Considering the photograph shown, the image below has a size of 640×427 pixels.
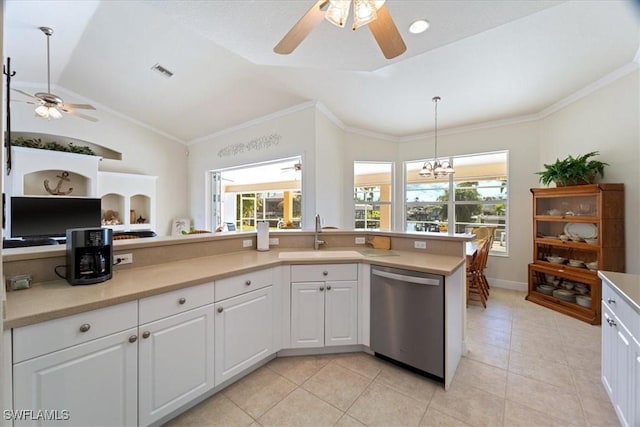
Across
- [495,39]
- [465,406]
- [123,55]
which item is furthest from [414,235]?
[123,55]

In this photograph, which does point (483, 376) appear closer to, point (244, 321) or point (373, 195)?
point (244, 321)

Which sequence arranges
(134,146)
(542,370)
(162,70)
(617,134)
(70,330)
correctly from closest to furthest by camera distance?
(70,330)
(542,370)
(617,134)
(162,70)
(134,146)

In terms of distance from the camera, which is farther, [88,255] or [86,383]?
[88,255]

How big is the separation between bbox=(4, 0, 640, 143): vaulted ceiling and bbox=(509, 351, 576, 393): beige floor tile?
107 inches

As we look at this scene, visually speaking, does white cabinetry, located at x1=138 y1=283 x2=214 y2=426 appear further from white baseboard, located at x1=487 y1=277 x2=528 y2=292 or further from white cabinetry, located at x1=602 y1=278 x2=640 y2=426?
white baseboard, located at x1=487 y1=277 x2=528 y2=292

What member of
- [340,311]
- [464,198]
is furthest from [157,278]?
[464,198]

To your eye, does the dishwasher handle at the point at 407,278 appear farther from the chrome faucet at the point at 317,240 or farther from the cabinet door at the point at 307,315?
the chrome faucet at the point at 317,240

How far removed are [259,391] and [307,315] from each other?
2.11 ft

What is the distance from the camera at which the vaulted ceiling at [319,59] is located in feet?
6.25

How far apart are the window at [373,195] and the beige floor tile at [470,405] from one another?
3722mm

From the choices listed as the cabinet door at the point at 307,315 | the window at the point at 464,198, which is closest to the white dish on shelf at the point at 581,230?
the window at the point at 464,198

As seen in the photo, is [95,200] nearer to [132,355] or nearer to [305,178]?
[305,178]

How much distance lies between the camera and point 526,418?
1.68 meters

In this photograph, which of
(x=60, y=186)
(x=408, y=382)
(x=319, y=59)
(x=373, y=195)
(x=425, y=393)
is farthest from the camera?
(x=373, y=195)
